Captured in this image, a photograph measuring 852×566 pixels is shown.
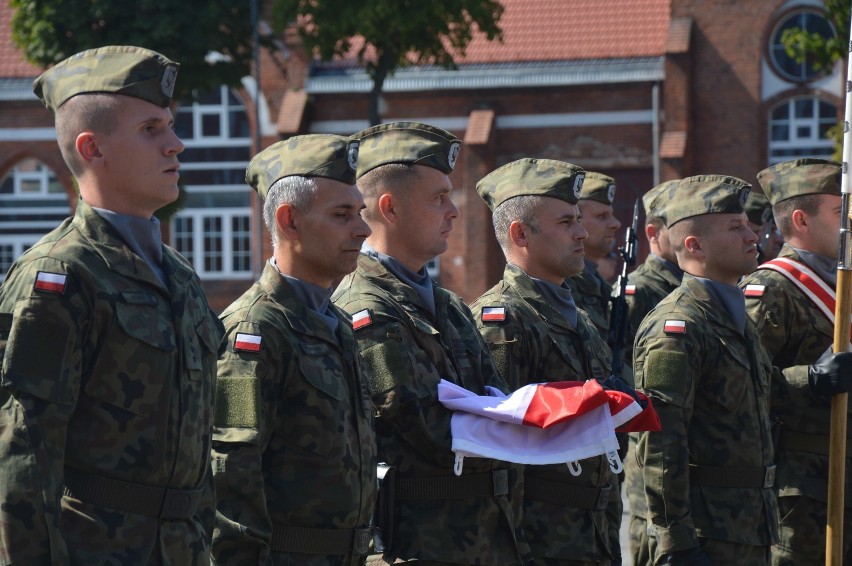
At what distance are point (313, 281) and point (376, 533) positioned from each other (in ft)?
3.11

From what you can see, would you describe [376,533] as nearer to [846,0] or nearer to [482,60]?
[846,0]

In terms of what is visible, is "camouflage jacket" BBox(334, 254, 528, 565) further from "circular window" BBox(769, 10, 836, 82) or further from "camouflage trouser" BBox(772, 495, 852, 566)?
"circular window" BBox(769, 10, 836, 82)

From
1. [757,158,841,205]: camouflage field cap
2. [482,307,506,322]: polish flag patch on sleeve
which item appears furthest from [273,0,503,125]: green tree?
[482,307,506,322]: polish flag patch on sleeve

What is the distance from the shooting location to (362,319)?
4840mm

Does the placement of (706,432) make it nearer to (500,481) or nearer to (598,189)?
(500,481)

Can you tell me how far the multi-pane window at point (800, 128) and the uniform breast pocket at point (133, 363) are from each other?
30873mm

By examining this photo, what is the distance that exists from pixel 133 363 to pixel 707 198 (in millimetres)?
3619

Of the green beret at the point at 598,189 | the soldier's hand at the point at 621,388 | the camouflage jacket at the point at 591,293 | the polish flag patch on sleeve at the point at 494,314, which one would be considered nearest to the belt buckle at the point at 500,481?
the soldier's hand at the point at 621,388

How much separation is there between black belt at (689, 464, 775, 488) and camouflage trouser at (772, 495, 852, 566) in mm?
853

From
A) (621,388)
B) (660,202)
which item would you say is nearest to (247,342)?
(621,388)

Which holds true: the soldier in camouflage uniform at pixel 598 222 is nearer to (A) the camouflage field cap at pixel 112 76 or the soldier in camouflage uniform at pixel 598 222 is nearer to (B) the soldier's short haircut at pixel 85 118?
(A) the camouflage field cap at pixel 112 76

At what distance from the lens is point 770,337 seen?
274 inches

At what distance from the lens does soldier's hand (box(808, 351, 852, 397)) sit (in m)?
6.22

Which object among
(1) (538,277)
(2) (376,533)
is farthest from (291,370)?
(1) (538,277)
